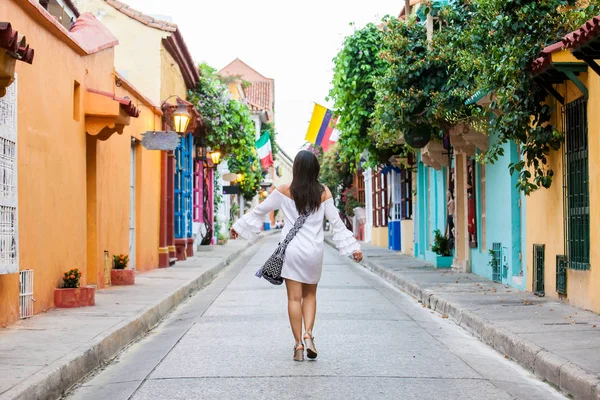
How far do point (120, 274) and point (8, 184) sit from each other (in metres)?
6.41

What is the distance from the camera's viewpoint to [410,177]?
92.5 feet

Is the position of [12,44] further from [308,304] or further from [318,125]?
[318,125]

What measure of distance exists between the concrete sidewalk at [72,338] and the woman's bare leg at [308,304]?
1.90 meters

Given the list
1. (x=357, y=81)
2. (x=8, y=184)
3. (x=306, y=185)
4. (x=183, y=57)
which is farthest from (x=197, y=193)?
(x=306, y=185)

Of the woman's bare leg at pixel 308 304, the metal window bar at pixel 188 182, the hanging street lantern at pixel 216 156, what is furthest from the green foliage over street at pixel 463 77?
the hanging street lantern at pixel 216 156

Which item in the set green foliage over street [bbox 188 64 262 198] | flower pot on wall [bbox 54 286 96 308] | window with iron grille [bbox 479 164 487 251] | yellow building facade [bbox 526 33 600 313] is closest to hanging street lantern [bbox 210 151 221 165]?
green foliage over street [bbox 188 64 262 198]

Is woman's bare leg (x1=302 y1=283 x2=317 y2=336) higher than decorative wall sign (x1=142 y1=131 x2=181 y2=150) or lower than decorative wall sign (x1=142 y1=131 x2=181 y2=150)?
lower

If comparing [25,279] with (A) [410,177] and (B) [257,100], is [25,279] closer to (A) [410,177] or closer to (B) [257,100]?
(A) [410,177]

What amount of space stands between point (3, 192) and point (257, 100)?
76852 mm

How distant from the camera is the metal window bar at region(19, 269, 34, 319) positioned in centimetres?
999

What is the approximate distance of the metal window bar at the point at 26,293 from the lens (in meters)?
9.99

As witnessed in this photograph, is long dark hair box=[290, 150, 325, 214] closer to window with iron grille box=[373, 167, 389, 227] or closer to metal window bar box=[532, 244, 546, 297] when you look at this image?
metal window bar box=[532, 244, 546, 297]

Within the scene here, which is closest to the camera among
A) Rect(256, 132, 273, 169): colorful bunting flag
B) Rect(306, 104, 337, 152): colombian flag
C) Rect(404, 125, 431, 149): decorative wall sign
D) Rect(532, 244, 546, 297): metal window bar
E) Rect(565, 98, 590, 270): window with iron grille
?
Rect(565, 98, 590, 270): window with iron grille

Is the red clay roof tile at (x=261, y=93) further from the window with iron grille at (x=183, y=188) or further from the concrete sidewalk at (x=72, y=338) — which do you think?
the concrete sidewalk at (x=72, y=338)
